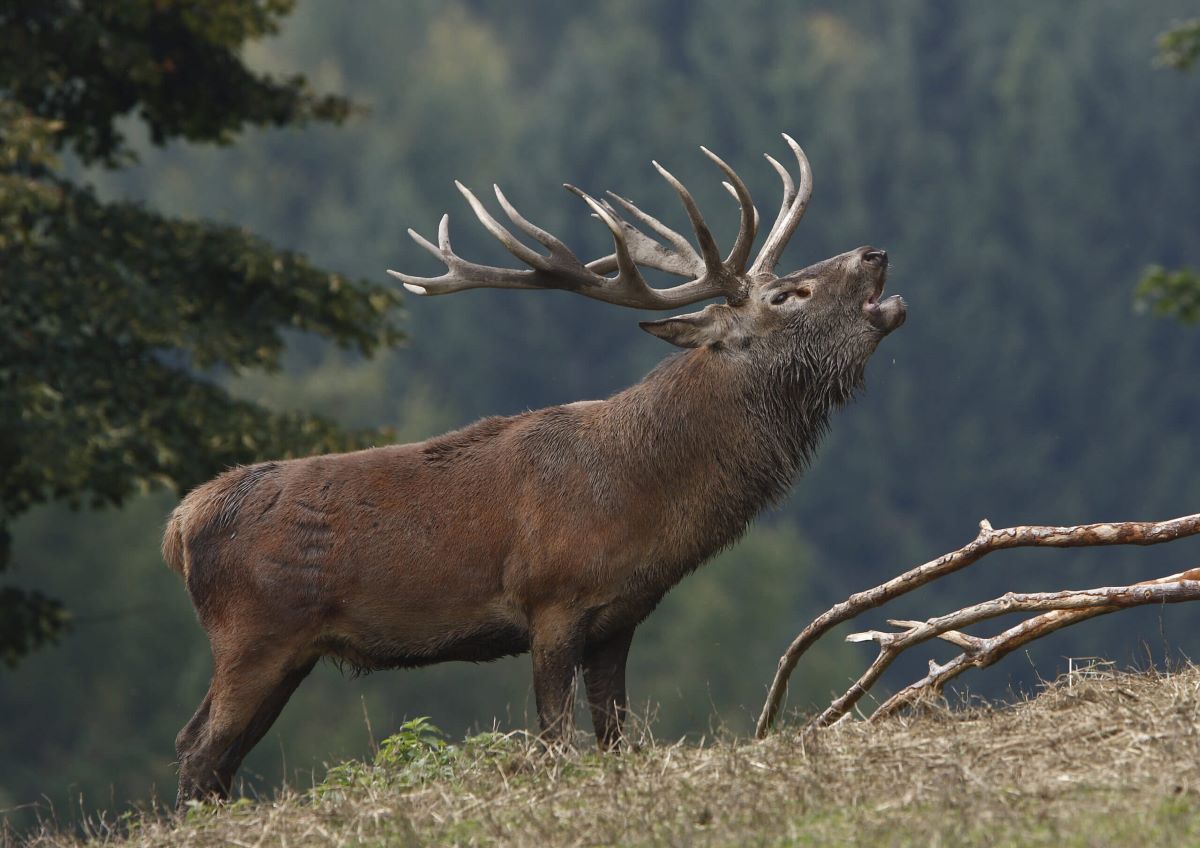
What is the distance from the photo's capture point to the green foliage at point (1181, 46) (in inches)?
587

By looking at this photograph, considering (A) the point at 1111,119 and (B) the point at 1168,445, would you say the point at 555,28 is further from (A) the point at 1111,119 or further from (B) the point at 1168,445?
(B) the point at 1168,445

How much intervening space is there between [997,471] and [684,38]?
32585 mm

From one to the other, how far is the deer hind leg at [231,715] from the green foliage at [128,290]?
451 centimetres

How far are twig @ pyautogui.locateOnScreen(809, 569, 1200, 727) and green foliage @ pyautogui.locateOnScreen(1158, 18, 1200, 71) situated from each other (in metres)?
8.40

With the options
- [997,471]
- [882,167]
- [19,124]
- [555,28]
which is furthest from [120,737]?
[555,28]

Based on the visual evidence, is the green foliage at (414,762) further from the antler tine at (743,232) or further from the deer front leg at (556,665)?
the antler tine at (743,232)

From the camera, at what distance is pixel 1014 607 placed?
7215 mm

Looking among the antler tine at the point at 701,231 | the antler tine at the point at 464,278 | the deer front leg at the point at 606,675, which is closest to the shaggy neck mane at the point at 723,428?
the antler tine at the point at 701,231

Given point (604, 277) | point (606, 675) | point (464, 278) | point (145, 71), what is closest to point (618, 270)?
point (604, 277)

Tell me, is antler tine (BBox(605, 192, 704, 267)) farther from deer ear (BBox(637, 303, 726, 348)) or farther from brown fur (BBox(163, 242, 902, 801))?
brown fur (BBox(163, 242, 902, 801))

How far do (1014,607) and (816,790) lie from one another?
5.18 ft

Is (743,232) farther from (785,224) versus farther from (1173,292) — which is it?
(1173,292)

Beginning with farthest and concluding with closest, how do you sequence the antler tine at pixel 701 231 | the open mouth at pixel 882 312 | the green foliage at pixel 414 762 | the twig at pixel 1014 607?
the open mouth at pixel 882 312, the antler tine at pixel 701 231, the twig at pixel 1014 607, the green foliage at pixel 414 762

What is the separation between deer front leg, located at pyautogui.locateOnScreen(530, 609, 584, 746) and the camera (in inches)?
289
